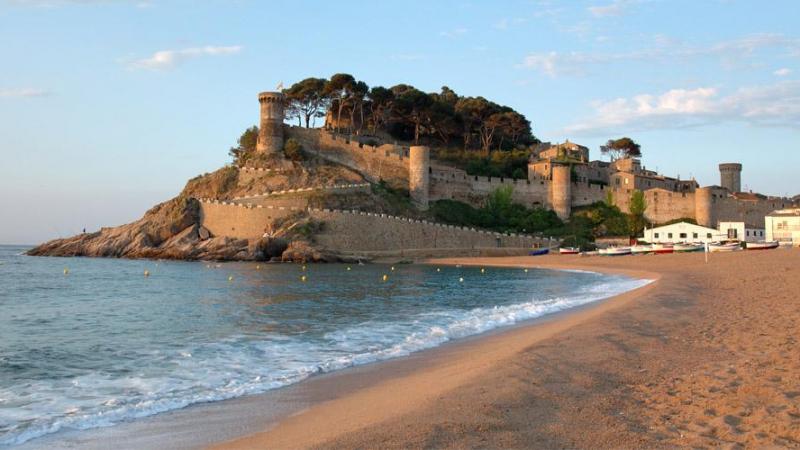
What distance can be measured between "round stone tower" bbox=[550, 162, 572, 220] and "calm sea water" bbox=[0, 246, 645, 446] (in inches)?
1045

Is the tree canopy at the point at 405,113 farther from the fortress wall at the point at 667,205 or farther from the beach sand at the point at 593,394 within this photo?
the beach sand at the point at 593,394

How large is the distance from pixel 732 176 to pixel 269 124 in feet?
155

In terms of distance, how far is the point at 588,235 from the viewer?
54688 millimetres

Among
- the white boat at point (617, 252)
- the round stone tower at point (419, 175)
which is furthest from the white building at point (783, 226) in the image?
the round stone tower at point (419, 175)

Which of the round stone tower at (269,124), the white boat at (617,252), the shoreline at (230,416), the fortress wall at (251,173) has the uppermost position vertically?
the round stone tower at (269,124)

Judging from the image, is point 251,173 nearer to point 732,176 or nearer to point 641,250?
point 641,250

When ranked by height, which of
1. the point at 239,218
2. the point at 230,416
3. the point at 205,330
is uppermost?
the point at 239,218

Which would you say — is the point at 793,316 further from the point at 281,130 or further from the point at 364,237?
the point at 281,130

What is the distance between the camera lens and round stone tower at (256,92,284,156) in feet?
192

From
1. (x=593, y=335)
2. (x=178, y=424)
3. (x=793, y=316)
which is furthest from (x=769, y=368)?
(x=178, y=424)

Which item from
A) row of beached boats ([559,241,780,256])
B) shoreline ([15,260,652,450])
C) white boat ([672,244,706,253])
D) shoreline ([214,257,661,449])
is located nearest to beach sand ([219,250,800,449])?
shoreline ([214,257,661,449])

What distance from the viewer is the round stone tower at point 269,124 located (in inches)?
2309

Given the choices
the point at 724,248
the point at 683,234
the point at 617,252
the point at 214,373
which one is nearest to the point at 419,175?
the point at 617,252

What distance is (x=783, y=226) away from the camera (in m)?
49.2
